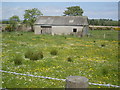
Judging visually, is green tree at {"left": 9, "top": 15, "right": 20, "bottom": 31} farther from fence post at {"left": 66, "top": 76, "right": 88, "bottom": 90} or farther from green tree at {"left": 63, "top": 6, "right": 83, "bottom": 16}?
fence post at {"left": 66, "top": 76, "right": 88, "bottom": 90}

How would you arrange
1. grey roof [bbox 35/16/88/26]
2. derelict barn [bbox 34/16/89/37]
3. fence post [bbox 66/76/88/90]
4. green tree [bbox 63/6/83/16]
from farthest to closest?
green tree [bbox 63/6/83/16]
grey roof [bbox 35/16/88/26]
derelict barn [bbox 34/16/89/37]
fence post [bbox 66/76/88/90]

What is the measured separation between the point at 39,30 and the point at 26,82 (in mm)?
35832

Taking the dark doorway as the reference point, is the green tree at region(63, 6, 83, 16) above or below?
above

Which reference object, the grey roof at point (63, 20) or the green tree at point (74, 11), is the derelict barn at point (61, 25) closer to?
the grey roof at point (63, 20)

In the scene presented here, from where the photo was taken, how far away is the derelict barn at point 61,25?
41.2 metres

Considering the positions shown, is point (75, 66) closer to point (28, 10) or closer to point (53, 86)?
point (53, 86)

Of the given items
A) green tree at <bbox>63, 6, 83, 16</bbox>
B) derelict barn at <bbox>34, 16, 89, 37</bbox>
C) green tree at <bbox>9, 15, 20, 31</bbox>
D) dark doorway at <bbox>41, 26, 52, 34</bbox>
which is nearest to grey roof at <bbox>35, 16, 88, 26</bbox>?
derelict barn at <bbox>34, 16, 89, 37</bbox>

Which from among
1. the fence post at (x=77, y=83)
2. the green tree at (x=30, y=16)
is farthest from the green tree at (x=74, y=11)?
the fence post at (x=77, y=83)

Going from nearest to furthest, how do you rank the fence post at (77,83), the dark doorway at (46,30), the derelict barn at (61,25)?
the fence post at (77,83) → the derelict barn at (61,25) → the dark doorway at (46,30)

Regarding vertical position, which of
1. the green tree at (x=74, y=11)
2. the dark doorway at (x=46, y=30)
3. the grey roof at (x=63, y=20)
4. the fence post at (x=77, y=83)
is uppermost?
the green tree at (x=74, y=11)

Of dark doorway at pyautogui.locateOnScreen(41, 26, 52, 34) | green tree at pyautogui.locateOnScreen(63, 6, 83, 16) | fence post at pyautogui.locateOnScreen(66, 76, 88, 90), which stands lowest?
fence post at pyautogui.locateOnScreen(66, 76, 88, 90)

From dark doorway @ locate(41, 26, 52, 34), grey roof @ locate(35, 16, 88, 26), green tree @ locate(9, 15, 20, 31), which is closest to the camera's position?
grey roof @ locate(35, 16, 88, 26)

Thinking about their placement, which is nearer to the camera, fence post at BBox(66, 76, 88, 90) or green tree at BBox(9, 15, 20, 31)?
fence post at BBox(66, 76, 88, 90)

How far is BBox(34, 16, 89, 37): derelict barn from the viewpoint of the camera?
41219mm
